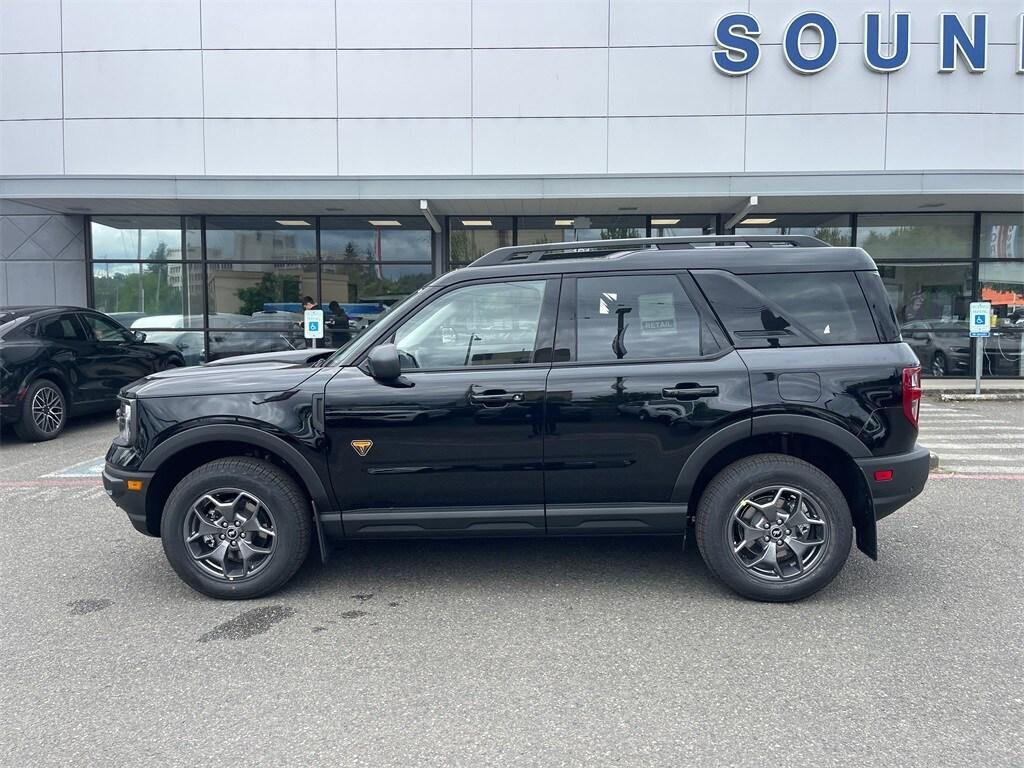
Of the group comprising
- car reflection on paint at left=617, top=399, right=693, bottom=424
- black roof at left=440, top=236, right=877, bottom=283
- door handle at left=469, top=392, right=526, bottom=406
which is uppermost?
black roof at left=440, top=236, right=877, bottom=283

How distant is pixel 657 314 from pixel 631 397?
0.53m

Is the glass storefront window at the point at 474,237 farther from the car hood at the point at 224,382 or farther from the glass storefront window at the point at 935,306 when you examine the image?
the car hood at the point at 224,382

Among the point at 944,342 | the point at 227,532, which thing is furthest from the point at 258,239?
the point at 944,342

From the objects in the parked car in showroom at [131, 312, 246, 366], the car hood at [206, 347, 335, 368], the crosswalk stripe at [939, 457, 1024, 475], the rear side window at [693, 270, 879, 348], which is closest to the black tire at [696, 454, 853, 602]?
the rear side window at [693, 270, 879, 348]

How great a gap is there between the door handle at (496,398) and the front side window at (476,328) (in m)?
0.20

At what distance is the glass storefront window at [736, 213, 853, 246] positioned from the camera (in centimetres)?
1423

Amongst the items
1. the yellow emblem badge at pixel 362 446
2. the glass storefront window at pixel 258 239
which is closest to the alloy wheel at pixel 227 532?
the yellow emblem badge at pixel 362 446

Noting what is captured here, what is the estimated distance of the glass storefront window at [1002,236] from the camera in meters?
14.1

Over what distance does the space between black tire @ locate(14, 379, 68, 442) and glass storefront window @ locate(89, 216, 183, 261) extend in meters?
6.06

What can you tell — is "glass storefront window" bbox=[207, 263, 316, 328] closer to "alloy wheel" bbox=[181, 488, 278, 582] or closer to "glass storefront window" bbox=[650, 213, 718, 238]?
"glass storefront window" bbox=[650, 213, 718, 238]

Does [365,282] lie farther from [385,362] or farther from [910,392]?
[910,392]

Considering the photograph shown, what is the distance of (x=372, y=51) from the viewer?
43.0 ft

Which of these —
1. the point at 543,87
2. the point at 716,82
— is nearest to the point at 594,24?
the point at 543,87

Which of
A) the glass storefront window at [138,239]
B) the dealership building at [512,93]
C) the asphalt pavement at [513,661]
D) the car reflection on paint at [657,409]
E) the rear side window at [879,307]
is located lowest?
the asphalt pavement at [513,661]
